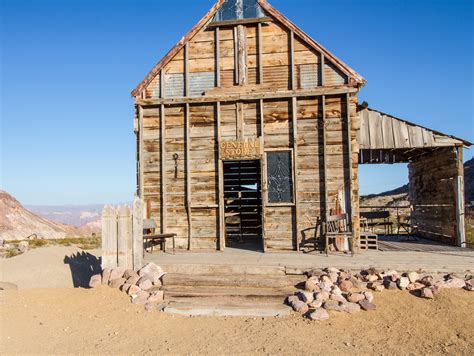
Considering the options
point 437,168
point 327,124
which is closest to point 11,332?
point 327,124

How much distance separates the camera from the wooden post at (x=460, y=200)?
449 inches

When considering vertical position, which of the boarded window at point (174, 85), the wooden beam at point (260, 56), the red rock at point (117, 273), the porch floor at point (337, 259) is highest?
the wooden beam at point (260, 56)

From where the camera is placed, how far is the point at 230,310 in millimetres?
7039

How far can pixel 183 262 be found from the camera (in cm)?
887

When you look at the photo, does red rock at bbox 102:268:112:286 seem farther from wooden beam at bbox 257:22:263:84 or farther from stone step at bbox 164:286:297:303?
wooden beam at bbox 257:22:263:84

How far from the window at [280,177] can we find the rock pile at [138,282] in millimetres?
3775

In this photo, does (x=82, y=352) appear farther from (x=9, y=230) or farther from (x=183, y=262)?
(x=9, y=230)

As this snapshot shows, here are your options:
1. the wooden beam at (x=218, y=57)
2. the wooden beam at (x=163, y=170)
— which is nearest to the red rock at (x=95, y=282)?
the wooden beam at (x=163, y=170)

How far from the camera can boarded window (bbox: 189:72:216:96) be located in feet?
36.5

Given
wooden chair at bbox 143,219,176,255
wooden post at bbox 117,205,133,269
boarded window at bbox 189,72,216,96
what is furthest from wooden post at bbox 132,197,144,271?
boarded window at bbox 189,72,216,96

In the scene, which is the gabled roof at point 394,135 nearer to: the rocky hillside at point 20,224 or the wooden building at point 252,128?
the wooden building at point 252,128

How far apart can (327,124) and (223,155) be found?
3.00m

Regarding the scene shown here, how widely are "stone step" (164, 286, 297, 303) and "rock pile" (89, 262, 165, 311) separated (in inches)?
11.3

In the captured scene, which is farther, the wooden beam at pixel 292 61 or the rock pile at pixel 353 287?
the wooden beam at pixel 292 61
